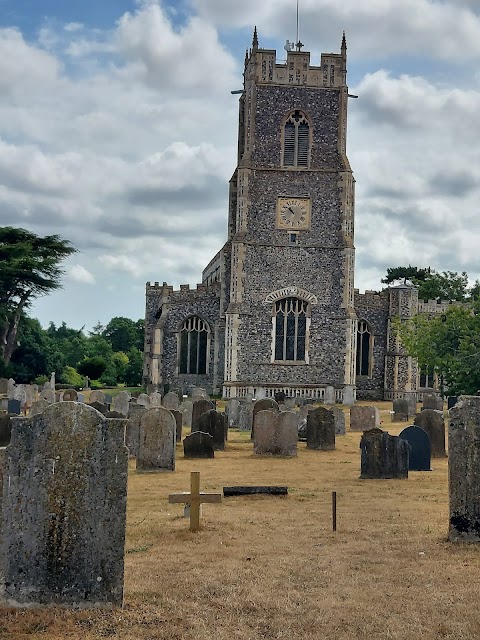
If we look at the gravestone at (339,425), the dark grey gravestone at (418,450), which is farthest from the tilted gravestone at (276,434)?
the gravestone at (339,425)

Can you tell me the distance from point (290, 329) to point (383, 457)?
24.6m

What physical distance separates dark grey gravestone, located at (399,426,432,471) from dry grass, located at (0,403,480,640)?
210 centimetres

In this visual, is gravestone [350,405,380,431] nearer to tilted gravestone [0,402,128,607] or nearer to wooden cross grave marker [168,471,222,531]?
wooden cross grave marker [168,471,222,531]

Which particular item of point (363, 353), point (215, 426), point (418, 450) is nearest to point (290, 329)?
point (363, 353)

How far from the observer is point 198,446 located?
14914mm

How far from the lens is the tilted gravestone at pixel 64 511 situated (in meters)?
5.77

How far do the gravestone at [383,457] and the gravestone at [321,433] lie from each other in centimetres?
444

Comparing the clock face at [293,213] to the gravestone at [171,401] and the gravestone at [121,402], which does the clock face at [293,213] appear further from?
the gravestone at [121,402]

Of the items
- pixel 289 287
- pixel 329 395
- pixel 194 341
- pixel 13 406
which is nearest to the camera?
pixel 13 406

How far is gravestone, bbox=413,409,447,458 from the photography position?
1533 centimetres

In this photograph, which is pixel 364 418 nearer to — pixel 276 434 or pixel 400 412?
pixel 400 412

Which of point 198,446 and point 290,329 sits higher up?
point 290,329

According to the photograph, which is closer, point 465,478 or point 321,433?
point 465,478

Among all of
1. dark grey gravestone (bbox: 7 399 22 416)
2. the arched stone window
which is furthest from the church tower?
dark grey gravestone (bbox: 7 399 22 416)
